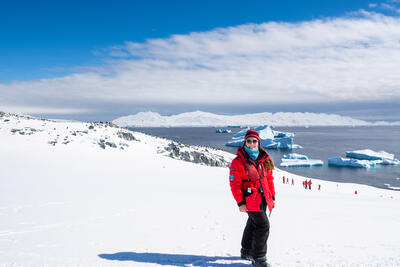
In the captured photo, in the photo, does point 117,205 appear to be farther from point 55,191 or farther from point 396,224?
point 396,224

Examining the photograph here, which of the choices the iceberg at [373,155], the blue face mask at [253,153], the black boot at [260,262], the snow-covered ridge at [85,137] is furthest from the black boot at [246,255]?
the iceberg at [373,155]

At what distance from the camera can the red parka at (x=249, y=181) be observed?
12.9 ft

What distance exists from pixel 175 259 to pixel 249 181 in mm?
1777

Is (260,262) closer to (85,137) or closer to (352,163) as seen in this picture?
(85,137)

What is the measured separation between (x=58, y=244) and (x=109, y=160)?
21.6m

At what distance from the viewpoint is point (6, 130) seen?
29969 mm

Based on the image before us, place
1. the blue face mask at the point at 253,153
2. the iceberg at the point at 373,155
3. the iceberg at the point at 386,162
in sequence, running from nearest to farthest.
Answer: the blue face mask at the point at 253,153 → the iceberg at the point at 386,162 → the iceberg at the point at 373,155

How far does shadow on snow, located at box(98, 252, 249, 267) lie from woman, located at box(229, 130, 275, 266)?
0.46 meters

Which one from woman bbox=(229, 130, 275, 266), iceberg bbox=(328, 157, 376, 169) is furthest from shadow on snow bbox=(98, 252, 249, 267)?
iceberg bbox=(328, 157, 376, 169)

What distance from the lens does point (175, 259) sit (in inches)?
167

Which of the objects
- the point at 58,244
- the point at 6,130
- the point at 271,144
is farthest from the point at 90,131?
the point at 271,144

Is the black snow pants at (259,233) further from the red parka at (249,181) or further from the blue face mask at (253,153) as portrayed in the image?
the blue face mask at (253,153)

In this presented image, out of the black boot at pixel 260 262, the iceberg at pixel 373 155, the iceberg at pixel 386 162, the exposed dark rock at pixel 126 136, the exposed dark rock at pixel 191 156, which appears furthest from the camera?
the iceberg at pixel 373 155

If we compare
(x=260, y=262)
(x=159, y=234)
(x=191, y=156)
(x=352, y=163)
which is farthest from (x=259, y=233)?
(x=352, y=163)
